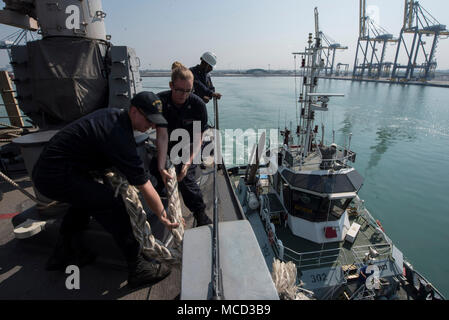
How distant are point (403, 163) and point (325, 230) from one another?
19664mm

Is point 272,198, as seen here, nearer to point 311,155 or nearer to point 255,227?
point 255,227

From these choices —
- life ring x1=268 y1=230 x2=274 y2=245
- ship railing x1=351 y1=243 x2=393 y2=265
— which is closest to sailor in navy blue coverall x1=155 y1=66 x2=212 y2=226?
life ring x1=268 y1=230 x2=274 y2=245

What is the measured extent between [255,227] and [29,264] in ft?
32.0

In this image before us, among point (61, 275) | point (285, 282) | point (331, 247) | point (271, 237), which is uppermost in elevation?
point (285, 282)

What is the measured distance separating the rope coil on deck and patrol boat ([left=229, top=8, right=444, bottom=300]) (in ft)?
21.0

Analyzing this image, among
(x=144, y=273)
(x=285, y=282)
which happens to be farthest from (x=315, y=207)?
(x=144, y=273)

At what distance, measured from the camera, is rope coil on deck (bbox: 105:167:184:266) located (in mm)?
2340

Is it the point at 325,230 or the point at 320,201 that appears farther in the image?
the point at 325,230

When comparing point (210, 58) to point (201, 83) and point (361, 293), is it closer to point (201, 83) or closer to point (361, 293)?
point (201, 83)

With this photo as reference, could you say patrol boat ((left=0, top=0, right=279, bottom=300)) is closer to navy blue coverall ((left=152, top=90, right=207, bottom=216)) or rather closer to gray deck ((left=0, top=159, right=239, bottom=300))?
gray deck ((left=0, top=159, right=239, bottom=300))

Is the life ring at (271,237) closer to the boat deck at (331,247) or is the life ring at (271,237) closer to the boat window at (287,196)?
the boat deck at (331,247)

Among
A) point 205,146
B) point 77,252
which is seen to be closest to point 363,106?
point 205,146

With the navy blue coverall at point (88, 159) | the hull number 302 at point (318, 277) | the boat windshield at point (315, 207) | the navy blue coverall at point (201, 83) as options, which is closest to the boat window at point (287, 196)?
the boat windshield at point (315, 207)

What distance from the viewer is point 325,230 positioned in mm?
10305
